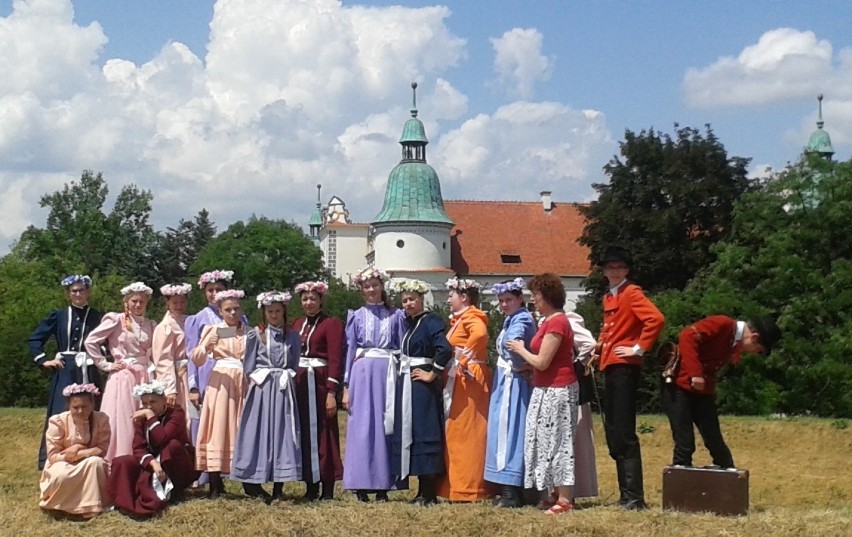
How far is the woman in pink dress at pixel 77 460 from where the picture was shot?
8.37 m

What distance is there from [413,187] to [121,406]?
2196 inches

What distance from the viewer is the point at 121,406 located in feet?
30.4

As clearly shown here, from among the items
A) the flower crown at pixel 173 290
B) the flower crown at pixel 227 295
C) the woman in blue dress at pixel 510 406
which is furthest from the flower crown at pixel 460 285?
the flower crown at pixel 173 290

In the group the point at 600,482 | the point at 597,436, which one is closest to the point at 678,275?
the point at 597,436

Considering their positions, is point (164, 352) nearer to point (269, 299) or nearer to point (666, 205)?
point (269, 299)

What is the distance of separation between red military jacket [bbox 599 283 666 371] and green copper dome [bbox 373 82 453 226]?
55.9 meters

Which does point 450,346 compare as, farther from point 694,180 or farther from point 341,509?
point 694,180

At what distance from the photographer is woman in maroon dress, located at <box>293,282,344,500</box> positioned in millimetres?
8789

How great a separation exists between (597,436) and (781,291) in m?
14.3

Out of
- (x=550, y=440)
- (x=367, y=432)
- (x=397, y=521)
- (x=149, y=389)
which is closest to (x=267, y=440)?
(x=367, y=432)

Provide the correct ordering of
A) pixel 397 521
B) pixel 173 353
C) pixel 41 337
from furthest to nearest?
pixel 41 337 → pixel 173 353 → pixel 397 521

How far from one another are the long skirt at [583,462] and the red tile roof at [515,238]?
58218mm

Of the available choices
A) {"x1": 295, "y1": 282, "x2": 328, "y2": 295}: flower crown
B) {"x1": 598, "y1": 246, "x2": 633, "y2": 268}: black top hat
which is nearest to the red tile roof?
{"x1": 295, "y1": 282, "x2": 328, "y2": 295}: flower crown

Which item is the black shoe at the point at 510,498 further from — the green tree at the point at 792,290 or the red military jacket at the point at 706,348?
the green tree at the point at 792,290
